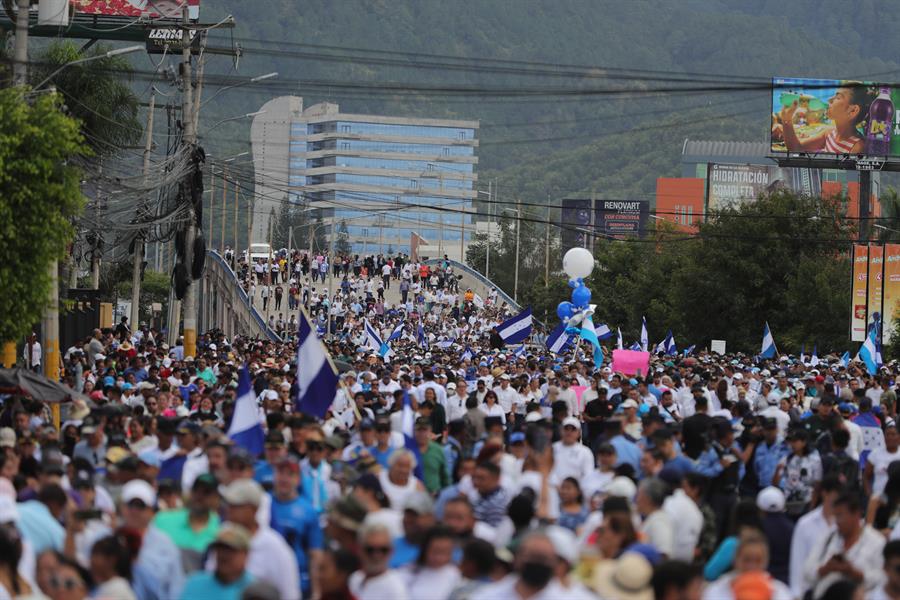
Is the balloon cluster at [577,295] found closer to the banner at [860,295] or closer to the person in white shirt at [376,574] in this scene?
the banner at [860,295]

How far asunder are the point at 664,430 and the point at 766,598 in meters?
4.98

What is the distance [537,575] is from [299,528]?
3.17m

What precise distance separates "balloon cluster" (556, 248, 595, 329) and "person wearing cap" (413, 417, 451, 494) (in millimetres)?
25538

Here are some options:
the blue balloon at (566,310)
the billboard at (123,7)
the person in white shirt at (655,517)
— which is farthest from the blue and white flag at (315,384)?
the billboard at (123,7)

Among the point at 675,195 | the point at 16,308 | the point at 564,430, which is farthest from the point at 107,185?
the point at 675,195

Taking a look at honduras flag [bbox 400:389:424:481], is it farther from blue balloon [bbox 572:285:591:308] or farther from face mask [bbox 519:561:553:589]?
blue balloon [bbox 572:285:591:308]

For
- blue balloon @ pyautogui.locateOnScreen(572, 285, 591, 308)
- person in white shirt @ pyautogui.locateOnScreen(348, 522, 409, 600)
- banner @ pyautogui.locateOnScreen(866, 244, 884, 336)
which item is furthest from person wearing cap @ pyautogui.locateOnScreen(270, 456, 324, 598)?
banner @ pyautogui.locateOnScreen(866, 244, 884, 336)

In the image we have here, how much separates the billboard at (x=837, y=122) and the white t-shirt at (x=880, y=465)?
59535 mm

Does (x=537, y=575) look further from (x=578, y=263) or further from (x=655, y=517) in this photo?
(x=578, y=263)

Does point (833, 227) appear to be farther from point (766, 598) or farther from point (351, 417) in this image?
point (766, 598)

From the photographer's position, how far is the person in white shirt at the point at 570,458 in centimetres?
1312

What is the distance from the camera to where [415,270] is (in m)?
78.7

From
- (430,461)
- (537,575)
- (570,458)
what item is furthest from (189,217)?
(537,575)

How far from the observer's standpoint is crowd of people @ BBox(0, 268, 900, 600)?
7891 millimetres
